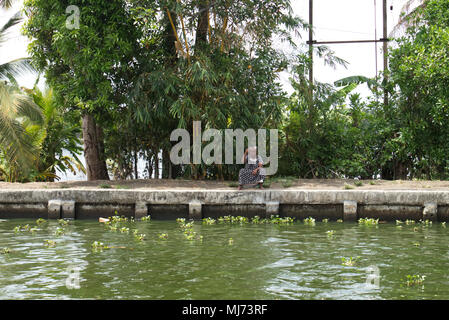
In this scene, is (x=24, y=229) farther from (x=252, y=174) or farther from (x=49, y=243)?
(x=252, y=174)

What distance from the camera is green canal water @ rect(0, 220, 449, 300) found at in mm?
6195

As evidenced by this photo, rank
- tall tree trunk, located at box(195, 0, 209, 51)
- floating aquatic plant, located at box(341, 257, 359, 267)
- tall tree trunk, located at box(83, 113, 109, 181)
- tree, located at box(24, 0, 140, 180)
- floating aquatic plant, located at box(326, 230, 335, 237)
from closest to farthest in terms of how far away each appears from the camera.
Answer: floating aquatic plant, located at box(341, 257, 359, 267) < floating aquatic plant, located at box(326, 230, 335, 237) < tree, located at box(24, 0, 140, 180) < tall tree trunk, located at box(195, 0, 209, 51) < tall tree trunk, located at box(83, 113, 109, 181)

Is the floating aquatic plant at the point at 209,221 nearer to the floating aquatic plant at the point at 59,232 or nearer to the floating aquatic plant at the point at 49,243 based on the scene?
the floating aquatic plant at the point at 59,232

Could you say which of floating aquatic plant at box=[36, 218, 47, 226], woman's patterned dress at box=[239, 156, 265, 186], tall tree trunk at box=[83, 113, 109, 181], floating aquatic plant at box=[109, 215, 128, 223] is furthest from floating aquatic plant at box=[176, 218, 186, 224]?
tall tree trunk at box=[83, 113, 109, 181]

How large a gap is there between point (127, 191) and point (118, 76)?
492 centimetres

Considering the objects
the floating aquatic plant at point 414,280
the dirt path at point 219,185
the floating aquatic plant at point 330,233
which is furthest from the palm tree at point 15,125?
the floating aquatic plant at point 414,280

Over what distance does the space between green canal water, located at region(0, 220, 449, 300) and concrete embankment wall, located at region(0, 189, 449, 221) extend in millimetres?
871

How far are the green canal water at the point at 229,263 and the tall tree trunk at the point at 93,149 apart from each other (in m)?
6.45

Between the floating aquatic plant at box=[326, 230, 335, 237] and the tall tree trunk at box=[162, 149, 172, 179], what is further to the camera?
the tall tree trunk at box=[162, 149, 172, 179]

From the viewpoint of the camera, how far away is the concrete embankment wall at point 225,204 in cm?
1200

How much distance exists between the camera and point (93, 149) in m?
17.5

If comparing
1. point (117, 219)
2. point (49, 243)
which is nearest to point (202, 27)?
point (117, 219)

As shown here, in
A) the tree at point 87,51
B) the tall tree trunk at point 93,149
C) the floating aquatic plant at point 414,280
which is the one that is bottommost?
the floating aquatic plant at point 414,280

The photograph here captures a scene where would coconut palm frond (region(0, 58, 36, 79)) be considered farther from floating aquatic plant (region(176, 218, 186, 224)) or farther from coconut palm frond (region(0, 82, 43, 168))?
floating aquatic plant (region(176, 218, 186, 224))
